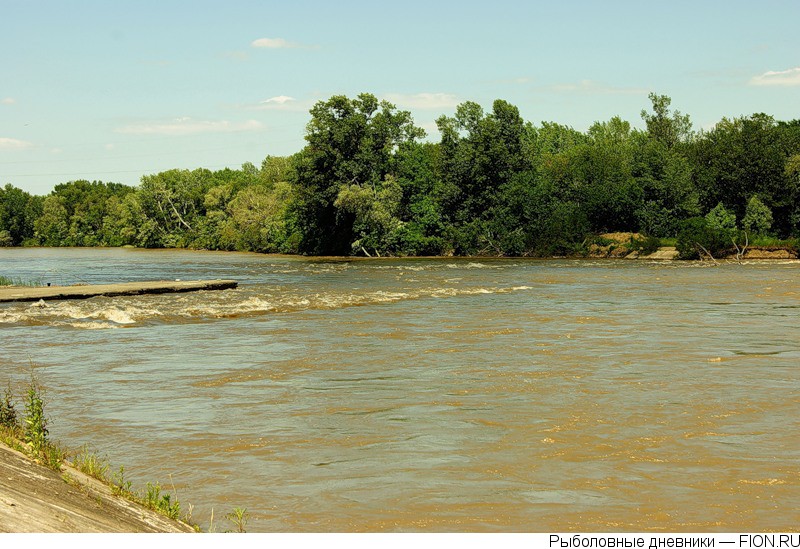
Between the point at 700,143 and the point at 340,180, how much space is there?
116ft

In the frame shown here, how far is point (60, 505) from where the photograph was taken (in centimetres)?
748

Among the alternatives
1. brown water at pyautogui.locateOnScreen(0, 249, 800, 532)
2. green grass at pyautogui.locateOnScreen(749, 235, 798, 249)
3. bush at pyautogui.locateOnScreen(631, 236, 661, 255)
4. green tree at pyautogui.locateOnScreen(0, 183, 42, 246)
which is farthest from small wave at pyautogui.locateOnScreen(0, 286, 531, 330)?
green tree at pyautogui.locateOnScreen(0, 183, 42, 246)

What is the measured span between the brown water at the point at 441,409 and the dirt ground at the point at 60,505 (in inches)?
41.2

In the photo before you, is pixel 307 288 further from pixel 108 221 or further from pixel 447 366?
pixel 108 221

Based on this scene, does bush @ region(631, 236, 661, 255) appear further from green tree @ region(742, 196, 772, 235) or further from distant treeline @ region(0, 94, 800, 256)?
green tree @ region(742, 196, 772, 235)

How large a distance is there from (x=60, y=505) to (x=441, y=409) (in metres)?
8.32

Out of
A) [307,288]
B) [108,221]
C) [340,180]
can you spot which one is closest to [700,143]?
[340,180]

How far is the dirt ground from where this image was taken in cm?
676

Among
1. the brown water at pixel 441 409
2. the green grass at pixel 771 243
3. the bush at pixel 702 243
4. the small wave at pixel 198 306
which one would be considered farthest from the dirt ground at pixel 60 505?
the green grass at pixel 771 243

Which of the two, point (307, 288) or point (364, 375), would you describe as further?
point (307, 288)

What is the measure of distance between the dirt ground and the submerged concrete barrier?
27.5 m

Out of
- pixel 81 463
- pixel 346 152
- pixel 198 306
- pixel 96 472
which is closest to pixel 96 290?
pixel 198 306

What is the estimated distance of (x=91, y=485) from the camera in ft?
29.8

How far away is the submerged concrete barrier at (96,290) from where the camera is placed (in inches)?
1380
